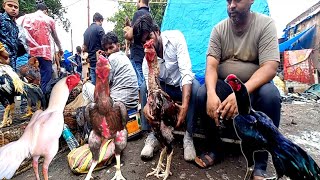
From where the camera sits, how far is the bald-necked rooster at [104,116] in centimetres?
223

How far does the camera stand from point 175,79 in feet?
9.65

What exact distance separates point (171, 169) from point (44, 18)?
3.46m

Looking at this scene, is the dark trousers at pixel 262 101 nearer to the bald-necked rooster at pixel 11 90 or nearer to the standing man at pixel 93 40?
the bald-necked rooster at pixel 11 90

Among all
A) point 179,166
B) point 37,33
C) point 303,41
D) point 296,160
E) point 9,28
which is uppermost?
point 303,41

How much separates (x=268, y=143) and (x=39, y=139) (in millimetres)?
1412

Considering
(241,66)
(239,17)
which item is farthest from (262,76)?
(239,17)

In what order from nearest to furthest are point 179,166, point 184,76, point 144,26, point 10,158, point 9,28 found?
point 10,158 < point 144,26 < point 184,76 < point 179,166 < point 9,28

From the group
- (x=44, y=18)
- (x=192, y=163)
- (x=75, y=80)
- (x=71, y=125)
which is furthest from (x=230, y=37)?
(x=44, y=18)

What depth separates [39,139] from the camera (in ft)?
5.13

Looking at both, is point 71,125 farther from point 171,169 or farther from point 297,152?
point 297,152

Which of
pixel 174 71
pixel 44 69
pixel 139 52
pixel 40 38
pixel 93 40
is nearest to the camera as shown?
pixel 174 71

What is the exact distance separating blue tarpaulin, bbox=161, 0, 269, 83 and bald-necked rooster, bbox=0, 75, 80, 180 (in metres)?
2.41

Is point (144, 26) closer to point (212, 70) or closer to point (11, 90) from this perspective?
point (212, 70)

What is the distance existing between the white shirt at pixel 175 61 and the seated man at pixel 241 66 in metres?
0.22
